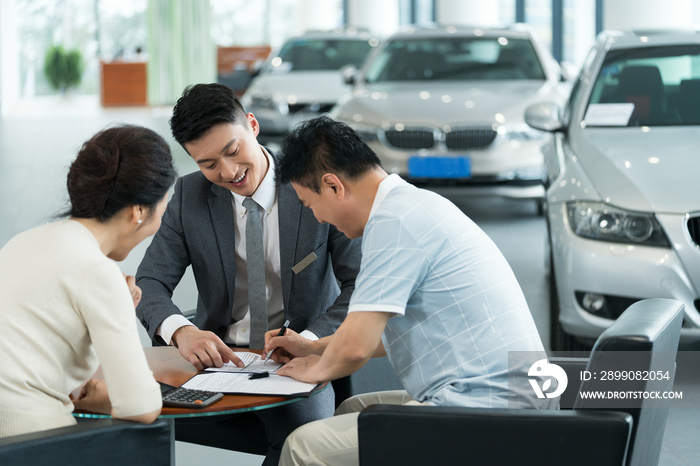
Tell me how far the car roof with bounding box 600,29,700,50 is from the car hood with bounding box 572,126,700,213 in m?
0.61

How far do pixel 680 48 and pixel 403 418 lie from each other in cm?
309

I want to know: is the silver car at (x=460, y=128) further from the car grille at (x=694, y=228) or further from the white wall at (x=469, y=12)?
the white wall at (x=469, y=12)

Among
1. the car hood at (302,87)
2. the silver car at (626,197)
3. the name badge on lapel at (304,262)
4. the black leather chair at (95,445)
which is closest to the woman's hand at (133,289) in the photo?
the black leather chair at (95,445)

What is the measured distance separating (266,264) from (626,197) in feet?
4.62

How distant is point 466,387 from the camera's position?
166 cm

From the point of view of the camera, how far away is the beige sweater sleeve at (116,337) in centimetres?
145

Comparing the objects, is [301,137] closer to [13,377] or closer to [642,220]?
[13,377]

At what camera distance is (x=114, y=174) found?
4.99 feet

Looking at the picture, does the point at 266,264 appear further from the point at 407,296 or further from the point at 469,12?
the point at 469,12

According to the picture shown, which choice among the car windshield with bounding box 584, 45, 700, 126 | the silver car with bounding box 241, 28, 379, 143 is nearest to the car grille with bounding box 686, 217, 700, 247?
the car windshield with bounding box 584, 45, 700, 126

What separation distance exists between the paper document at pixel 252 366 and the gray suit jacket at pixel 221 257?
299 mm

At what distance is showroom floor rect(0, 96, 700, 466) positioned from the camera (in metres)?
2.63

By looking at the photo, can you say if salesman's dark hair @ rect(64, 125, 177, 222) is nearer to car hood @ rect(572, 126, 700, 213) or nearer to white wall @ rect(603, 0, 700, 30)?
car hood @ rect(572, 126, 700, 213)

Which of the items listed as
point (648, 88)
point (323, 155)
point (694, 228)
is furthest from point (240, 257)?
point (648, 88)
